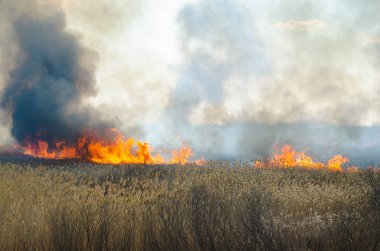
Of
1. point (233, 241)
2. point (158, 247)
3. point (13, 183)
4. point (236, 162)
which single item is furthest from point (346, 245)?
point (236, 162)

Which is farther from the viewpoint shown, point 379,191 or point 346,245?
point 379,191

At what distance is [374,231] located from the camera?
256 inches

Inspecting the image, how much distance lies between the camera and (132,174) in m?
15.8

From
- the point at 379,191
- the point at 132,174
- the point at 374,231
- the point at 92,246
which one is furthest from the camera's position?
the point at 132,174

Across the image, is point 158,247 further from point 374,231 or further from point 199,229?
point 374,231

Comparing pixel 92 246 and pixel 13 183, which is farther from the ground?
pixel 13 183

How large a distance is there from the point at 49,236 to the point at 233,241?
98.0 inches

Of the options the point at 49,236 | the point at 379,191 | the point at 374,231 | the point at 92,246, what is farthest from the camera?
the point at 379,191

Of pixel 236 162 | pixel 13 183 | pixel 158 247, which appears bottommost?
pixel 158 247

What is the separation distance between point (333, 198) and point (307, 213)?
1655 mm

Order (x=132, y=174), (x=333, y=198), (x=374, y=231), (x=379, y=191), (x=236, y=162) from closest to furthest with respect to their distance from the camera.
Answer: (x=374, y=231) < (x=379, y=191) < (x=333, y=198) < (x=132, y=174) < (x=236, y=162)

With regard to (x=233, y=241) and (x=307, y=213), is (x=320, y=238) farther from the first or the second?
(x=307, y=213)

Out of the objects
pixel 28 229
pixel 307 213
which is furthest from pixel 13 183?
pixel 307 213

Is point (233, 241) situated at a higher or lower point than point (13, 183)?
lower
